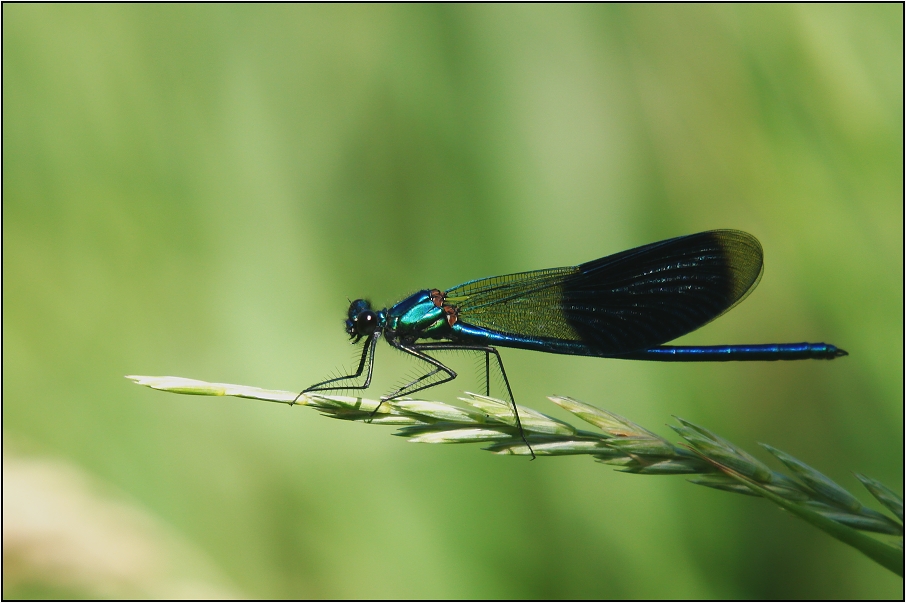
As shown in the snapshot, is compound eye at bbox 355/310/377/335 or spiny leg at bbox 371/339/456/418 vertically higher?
compound eye at bbox 355/310/377/335

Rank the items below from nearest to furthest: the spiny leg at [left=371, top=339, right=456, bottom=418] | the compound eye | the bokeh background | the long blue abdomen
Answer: the long blue abdomen → the spiny leg at [left=371, top=339, right=456, bottom=418] → the compound eye → the bokeh background

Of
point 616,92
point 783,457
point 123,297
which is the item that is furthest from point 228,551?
point 616,92

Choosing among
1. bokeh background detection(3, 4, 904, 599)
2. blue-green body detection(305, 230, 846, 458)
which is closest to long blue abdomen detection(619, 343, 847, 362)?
blue-green body detection(305, 230, 846, 458)

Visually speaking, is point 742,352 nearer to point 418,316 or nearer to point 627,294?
point 627,294

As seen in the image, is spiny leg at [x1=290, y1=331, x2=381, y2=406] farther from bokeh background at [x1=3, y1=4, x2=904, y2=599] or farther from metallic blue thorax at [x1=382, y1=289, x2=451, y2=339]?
bokeh background at [x1=3, y1=4, x2=904, y2=599]

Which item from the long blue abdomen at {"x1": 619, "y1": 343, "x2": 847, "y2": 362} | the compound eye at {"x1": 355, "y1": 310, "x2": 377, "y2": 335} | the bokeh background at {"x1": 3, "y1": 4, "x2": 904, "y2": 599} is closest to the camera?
the long blue abdomen at {"x1": 619, "y1": 343, "x2": 847, "y2": 362}

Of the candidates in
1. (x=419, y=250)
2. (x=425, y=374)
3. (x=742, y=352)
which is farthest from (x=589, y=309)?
(x=419, y=250)
